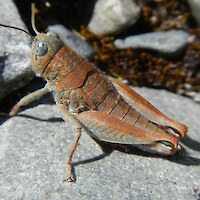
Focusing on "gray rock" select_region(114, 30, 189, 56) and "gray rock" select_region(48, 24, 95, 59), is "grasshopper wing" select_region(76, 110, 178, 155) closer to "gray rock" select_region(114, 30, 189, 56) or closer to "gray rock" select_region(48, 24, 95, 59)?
"gray rock" select_region(48, 24, 95, 59)

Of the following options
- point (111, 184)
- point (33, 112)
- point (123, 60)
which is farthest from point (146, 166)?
point (123, 60)

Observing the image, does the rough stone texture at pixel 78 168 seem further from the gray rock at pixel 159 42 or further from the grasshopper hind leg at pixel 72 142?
the gray rock at pixel 159 42

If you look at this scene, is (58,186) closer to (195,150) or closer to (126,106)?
(126,106)

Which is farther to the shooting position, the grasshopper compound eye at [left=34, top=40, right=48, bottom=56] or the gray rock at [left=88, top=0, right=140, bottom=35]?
the gray rock at [left=88, top=0, right=140, bottom=35]

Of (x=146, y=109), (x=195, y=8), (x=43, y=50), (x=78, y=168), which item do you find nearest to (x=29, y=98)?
(x=43, y=50)

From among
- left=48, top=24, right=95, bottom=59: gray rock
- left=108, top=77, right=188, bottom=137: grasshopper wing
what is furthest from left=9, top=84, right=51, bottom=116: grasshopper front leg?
left=48, top=24, right=95, bottom=59: gray rock
